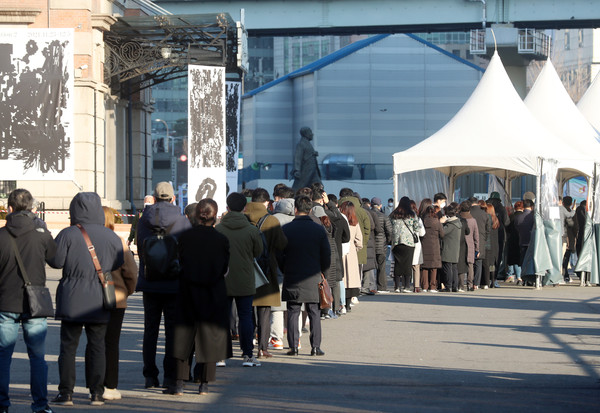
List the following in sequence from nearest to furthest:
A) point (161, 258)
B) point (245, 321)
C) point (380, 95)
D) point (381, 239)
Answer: point (161, 258), point (245, 321), point (381, 239), point (380, 95)

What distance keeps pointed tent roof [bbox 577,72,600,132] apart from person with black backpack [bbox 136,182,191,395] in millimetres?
25500

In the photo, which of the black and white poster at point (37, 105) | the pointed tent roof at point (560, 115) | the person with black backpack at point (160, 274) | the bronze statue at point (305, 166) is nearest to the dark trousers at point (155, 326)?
the person with black backpack at point (160, 274)

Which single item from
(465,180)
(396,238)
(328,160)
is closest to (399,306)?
(396,238)

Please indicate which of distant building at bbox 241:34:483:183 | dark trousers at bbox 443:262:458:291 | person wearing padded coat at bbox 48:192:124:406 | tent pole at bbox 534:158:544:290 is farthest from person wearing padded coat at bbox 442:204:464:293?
distant building at bbox 241:34:483:183

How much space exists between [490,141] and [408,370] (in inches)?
513

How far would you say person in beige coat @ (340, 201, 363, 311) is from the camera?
632 inches

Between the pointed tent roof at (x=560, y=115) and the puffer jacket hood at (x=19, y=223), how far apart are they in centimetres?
2011

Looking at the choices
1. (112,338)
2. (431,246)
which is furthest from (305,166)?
(112,338)

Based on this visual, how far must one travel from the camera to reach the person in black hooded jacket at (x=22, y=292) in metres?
8.15

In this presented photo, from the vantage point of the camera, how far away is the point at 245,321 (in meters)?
10.8

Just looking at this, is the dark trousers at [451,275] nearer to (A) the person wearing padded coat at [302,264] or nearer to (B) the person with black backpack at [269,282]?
(A) the person wearing padded coat at [302,264]

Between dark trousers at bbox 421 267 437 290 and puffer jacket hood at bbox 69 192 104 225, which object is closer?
puffer jacket hood at bbox 69 192 104 225

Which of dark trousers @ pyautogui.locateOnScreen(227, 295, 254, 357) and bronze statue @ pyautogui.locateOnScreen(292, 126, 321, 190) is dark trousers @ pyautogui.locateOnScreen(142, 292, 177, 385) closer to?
dark trousers @ pyautogui.locateOnScreen(227, 295, 254, 357)

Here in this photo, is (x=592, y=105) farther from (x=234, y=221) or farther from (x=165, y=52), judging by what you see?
(x=234, y=221)
